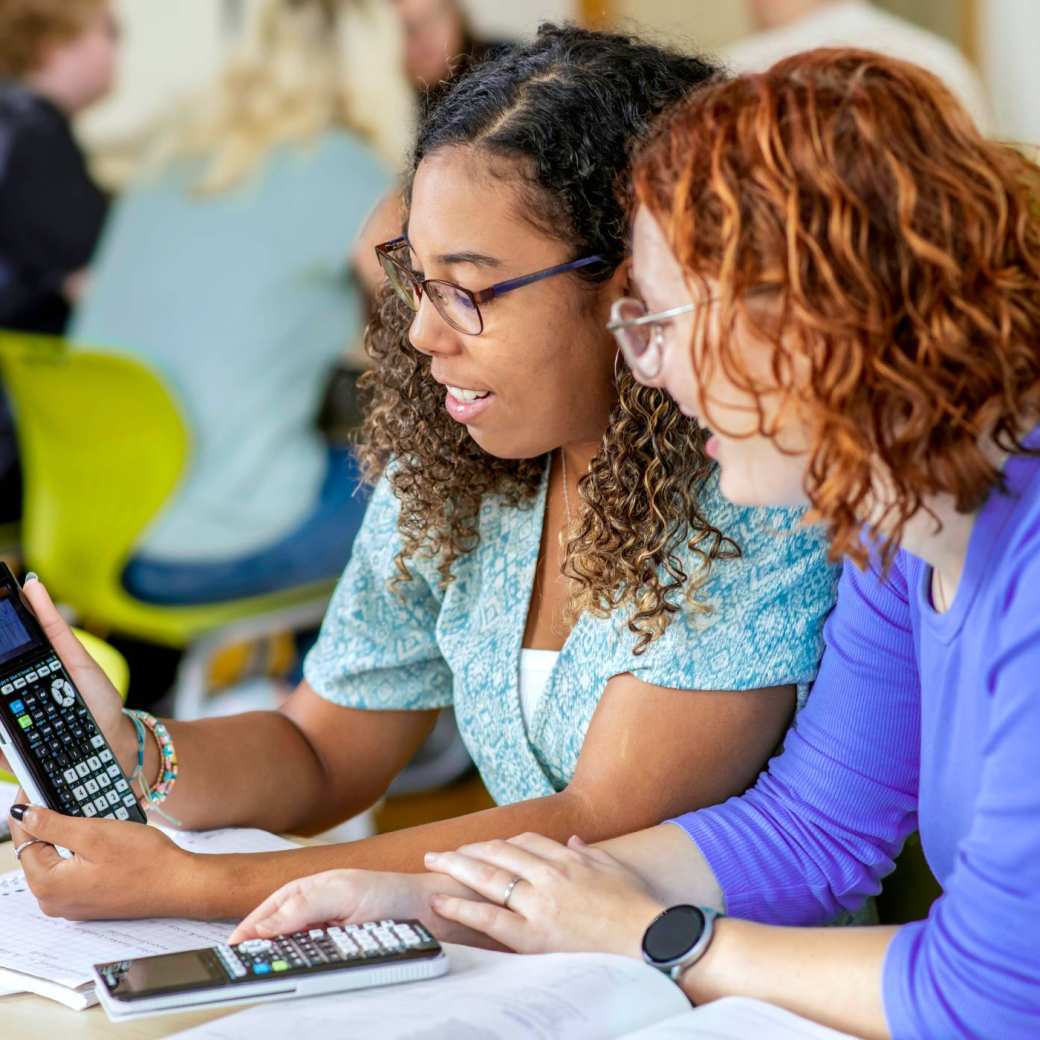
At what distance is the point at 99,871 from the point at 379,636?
0.48 m

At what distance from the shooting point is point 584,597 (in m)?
1.33

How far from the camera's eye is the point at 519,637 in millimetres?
1437

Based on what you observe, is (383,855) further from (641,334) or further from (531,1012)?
(641,334)

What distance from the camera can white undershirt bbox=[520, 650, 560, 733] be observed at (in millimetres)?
1423

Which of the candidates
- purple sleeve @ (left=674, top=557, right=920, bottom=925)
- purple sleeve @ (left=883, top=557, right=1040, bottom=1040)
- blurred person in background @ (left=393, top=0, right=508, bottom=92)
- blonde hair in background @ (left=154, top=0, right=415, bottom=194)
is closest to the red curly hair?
purple sleeve @ (left=883, top=557, right=1040, bottom=1040)

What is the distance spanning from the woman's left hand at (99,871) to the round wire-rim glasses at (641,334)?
513mm

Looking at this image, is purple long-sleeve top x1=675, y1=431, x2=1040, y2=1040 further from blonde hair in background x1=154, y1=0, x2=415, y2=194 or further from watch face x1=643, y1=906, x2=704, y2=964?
blonde hair in background x1=154, y1=0, x2=415, y2=194

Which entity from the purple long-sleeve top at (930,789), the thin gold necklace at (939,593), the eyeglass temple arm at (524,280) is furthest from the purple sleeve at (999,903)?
the eyeglass temple arm at (524,280)

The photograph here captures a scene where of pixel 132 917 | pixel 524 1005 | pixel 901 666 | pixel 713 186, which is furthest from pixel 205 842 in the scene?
pixel 713 186

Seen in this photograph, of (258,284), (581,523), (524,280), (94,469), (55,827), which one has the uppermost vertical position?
(524,280)

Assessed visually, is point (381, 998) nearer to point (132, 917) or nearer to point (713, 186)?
point (132, 917)

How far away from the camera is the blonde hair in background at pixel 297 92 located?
2861 millimetres

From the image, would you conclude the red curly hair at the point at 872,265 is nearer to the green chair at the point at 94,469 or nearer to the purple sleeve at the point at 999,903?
the purple sleeve at the point at 999,903

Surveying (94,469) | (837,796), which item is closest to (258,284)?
(94,469)
